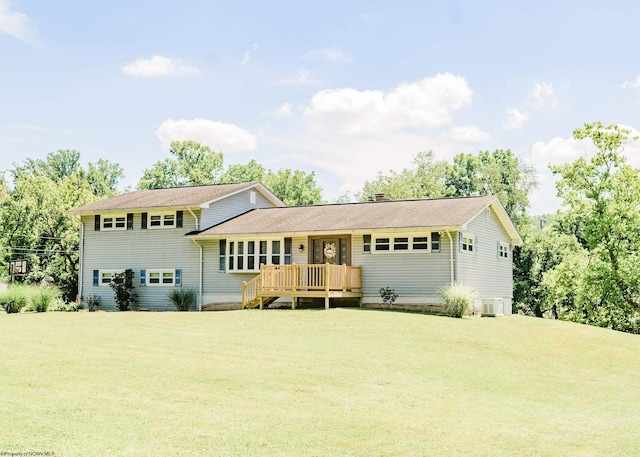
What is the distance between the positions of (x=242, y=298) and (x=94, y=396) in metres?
18.2

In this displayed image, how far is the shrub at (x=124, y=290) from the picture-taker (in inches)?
1302

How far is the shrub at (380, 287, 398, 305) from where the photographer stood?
27797 mm

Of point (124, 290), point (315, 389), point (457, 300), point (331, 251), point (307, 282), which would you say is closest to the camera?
point (315, 389)

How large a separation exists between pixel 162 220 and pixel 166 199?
1602mm

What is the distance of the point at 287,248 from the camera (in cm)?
3050

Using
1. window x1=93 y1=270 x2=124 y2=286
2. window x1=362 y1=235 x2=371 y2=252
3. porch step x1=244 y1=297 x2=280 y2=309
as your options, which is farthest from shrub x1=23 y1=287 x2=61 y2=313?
window x1=362 y1=235 x2=371 y2=252

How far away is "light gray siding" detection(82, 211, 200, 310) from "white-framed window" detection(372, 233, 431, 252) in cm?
857

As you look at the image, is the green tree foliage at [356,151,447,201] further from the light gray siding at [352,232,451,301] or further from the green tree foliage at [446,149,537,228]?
the light gray siding at [352,232,451,301]

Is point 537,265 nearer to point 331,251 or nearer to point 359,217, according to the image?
point 359,217

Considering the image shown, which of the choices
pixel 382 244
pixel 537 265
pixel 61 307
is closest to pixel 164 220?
pixel 61 307

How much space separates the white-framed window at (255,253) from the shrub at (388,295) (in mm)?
4660

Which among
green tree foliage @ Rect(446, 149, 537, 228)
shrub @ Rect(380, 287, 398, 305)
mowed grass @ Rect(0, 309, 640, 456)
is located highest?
green tree foliage @ Rect(446, 149, 537, 228)

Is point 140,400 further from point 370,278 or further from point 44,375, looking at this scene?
point 370,278

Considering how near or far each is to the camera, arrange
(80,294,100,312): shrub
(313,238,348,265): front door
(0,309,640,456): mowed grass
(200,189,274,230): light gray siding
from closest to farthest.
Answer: (0,309,640,456): mowed grass → (313,238,348,265): front door → (200,189,274,230): light gray siding → (80,294,100,312): shrub
